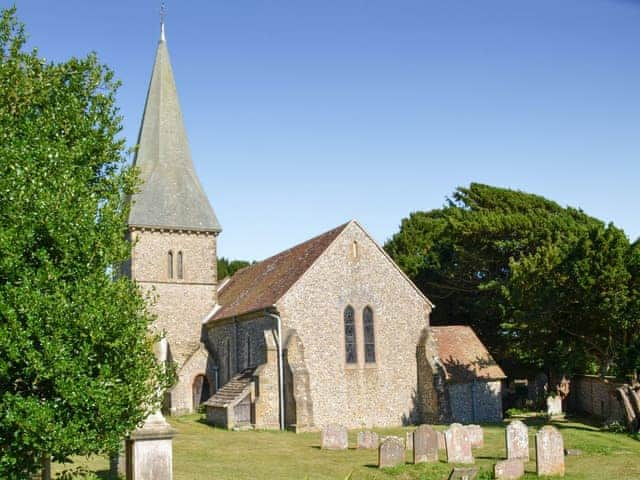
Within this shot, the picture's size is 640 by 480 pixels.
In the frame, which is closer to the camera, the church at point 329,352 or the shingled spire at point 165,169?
the church at point 329,352

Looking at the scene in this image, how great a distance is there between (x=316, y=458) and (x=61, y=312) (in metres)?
11.9

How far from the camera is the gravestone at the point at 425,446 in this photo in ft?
65.4

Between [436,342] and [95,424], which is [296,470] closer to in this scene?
[95,424]

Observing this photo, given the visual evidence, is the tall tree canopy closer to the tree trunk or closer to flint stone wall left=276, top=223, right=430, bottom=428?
flint stone wall left=276, top=223, right=430, bottom=428

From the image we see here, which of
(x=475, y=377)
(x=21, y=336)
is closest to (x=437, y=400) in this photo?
(x=475, y=377)

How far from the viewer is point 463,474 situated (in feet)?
57.6

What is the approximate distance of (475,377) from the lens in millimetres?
32469

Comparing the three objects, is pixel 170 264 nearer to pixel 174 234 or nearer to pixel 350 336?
pixel 174 234

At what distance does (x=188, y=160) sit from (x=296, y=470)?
972 inches

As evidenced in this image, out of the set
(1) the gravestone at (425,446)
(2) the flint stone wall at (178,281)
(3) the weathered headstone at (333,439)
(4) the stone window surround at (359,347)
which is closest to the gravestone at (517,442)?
(1) the gravestone at (425,446)

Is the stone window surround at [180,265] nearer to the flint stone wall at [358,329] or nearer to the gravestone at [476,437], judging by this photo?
the flint stone wall at [358,329]

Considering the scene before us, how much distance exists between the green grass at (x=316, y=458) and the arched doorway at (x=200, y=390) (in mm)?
8801

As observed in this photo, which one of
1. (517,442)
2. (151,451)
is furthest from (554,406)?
(151,451)

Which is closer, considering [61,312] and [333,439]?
[61,312]
